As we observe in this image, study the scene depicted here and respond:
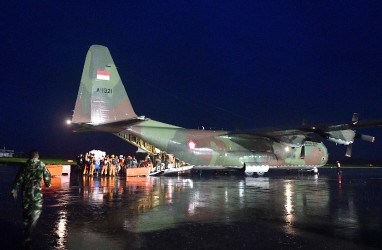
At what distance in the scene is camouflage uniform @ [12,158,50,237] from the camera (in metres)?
7.07

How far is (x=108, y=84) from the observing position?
82.7ft

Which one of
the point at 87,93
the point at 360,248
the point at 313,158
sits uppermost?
the point at 87,93

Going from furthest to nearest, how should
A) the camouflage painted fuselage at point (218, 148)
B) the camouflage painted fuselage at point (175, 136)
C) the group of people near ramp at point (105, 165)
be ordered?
the group of people near ramp at point (105, 165)
the camouflage painted fuselage at point (218, 148)
the camouflage painted fuselage at point (175, 136)

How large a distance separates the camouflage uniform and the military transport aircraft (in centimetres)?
1652

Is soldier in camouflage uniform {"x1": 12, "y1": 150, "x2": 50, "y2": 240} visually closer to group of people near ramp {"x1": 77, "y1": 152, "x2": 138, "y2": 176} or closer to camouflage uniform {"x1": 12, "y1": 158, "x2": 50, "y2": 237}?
camouflage uniform {"x1": 12, "y1": 158, "x2": 50, "y2": 237}

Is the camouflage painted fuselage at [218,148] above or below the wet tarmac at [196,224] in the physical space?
above

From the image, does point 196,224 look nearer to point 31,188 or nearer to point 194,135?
point 31,188

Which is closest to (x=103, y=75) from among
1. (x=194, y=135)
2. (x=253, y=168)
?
(x=194, y=135)

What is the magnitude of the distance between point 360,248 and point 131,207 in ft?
24.0

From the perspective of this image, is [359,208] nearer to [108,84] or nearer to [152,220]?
[152,220]

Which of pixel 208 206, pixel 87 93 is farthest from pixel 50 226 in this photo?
pixel 87 93

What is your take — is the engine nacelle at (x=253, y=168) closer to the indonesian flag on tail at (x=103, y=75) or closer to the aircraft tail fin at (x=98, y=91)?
the aircraft tail fin at (x=98, y=91)

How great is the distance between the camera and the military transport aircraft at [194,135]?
24.6m

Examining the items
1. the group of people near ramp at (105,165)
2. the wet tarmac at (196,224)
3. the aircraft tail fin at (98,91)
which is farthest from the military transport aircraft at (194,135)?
the wet tarmac at (196,224)
